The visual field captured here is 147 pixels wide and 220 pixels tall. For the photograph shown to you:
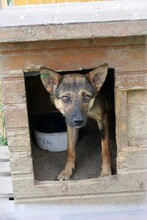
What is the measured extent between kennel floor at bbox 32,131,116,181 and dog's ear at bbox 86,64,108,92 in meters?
0.71

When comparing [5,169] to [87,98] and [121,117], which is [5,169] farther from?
[121,117]

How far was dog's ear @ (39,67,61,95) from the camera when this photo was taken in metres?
2.85

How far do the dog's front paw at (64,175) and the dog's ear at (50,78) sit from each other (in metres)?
0.63

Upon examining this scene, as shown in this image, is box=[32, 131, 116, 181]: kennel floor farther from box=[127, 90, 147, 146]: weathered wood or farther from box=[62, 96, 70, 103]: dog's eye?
box=[62, 96, 70, 103]: dog's eye

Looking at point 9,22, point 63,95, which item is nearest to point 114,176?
point 63,95

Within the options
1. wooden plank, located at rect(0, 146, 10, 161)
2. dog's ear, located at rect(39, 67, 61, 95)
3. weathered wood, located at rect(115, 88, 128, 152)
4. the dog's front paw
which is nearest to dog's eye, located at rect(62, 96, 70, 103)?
dog's ear, located at rect(39, 67, 61, 95)

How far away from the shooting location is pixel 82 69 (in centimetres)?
289

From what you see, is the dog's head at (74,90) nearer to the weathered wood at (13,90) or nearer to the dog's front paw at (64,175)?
the weathered wood at (13,90)

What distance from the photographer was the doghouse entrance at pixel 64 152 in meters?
3.42

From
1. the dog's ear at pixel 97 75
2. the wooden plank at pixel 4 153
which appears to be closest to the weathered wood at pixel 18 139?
the dog's ear at pixel 97 75

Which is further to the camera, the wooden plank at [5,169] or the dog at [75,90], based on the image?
the wooden plank at [5,169]

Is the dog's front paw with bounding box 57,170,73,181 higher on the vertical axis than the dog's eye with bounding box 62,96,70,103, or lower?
lower

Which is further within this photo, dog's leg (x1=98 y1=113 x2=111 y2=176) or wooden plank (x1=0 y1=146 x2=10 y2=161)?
wooden plank (x1=0 y1=146 x2=10 y2=161)

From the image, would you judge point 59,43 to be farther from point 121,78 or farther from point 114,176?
point 114,176
